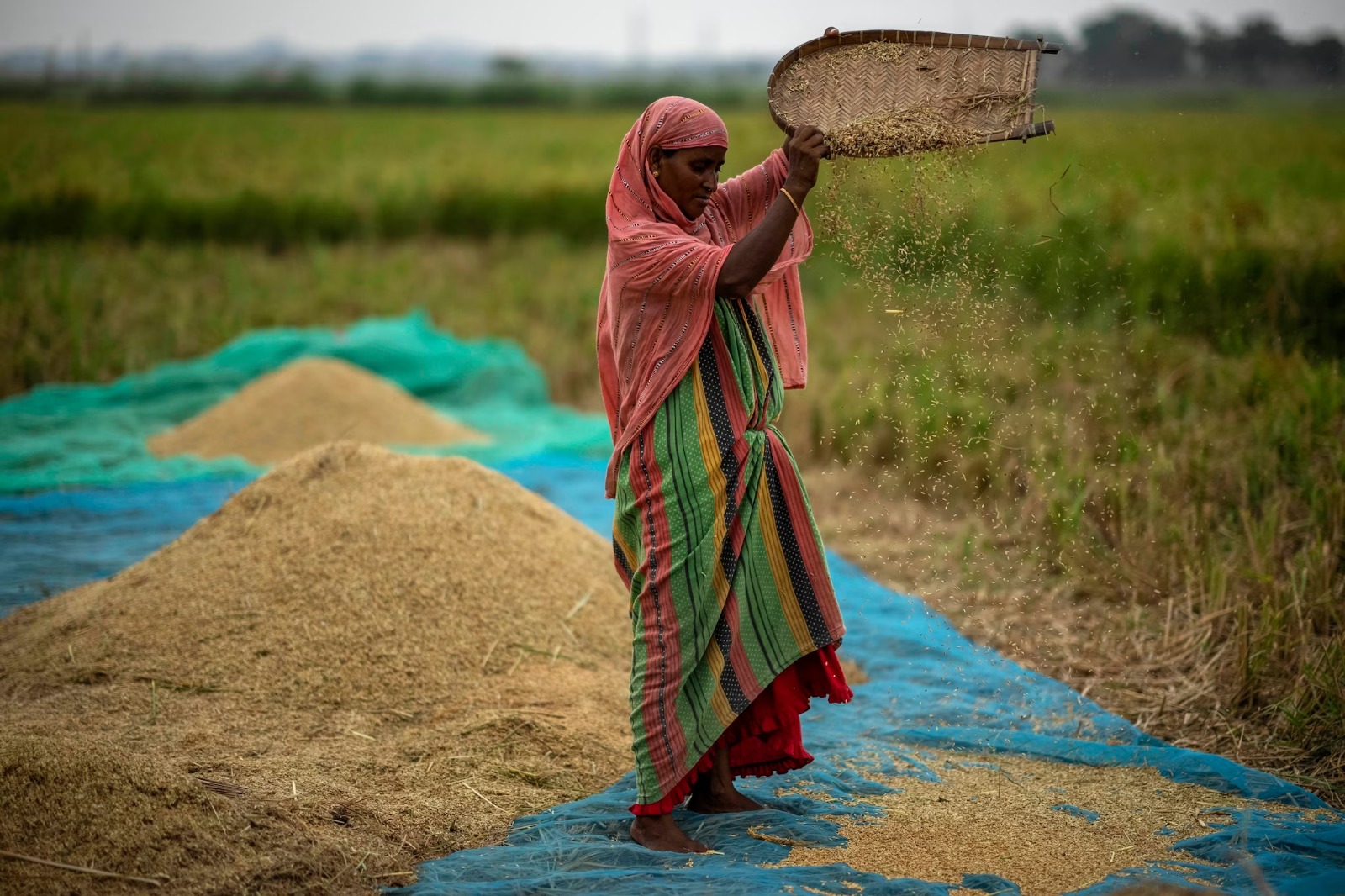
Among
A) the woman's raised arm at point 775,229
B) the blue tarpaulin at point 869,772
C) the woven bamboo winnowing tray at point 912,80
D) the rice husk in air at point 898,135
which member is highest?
the woven bamboo winnowing tray at point 912,80

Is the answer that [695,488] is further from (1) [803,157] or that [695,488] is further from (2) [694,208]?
(1) [803,157]

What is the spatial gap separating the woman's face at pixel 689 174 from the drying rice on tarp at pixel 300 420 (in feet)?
12.8

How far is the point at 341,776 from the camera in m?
2.63

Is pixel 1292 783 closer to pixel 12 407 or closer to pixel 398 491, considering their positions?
pixel 398 491

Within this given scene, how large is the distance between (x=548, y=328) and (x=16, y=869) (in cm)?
710

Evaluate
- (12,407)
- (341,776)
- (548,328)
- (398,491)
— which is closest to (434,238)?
(548,328)

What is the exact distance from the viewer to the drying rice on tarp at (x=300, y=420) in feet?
19.6

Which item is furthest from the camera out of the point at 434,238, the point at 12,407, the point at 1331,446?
the point at 434,238

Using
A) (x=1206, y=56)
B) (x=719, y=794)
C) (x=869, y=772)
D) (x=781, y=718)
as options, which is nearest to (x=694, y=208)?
(x=781, y=718)

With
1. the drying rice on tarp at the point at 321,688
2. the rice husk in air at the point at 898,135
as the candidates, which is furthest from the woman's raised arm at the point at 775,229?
the drying rice on tarp at the point at 321,688

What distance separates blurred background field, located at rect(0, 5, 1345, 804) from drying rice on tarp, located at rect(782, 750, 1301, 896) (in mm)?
503

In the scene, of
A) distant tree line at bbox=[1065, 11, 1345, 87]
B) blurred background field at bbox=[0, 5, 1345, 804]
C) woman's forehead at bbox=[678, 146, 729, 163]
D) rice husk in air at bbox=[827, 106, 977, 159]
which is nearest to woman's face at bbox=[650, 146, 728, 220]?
woman's forehead at bbox=[678, 146, 729, 163]

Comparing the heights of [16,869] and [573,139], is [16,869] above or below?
below

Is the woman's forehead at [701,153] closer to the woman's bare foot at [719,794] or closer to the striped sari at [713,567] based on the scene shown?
the striped sari at [713,567]
